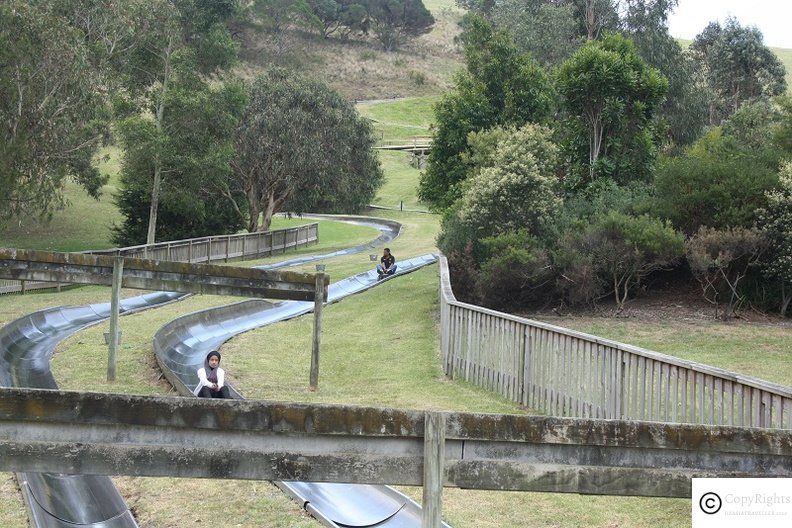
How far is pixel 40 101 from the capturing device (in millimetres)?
37125

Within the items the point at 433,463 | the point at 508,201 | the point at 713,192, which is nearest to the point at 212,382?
the point at 433,463

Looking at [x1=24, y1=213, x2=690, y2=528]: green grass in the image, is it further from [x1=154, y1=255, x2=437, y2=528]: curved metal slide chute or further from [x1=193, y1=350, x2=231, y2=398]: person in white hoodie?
[x1=193, y1=350, x2=231, y2=398]: person in white hoodie

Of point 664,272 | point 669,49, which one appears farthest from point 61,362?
point 669,49

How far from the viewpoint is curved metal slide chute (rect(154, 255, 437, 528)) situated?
8.64 metres

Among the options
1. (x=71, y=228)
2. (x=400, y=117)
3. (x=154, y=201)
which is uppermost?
(x=400, y=117)

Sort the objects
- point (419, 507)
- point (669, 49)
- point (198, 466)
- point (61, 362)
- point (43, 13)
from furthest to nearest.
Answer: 1. point (669, 49)
2. point (43, 13)
3. point (61, 362)
4. point (419, 507)
5. point (198, 466)

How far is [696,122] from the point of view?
185ft

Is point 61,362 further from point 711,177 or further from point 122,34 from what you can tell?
point 122,34

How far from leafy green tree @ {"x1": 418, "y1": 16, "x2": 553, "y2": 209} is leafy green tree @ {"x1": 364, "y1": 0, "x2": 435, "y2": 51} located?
103 meters

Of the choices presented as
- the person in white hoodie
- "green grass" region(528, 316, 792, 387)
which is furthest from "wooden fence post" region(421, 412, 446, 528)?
"green grass" region(528, 316, 792, 387)

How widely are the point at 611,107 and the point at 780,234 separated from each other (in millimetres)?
9006

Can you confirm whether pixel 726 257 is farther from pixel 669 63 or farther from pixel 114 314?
pixel 669 63

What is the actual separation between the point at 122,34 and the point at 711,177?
96.1 ft

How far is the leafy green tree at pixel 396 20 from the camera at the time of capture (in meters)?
132
